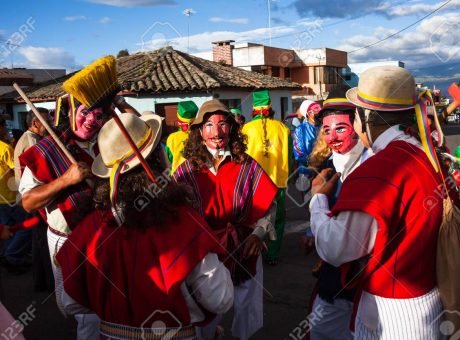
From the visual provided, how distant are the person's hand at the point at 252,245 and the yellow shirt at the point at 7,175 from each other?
4.26m

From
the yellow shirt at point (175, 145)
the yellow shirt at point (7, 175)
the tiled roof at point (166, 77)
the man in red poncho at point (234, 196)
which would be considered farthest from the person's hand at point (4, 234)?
the tiled roof at point (166, 77)

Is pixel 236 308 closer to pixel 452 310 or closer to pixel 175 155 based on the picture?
pixel 452 310

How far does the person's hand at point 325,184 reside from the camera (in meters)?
2.36

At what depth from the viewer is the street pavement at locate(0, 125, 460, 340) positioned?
417 centimetres

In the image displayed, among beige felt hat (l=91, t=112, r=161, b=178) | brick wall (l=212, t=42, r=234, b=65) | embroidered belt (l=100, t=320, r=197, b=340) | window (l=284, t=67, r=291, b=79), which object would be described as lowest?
embroidered belt (l=100, t=320, r=197, b=340)

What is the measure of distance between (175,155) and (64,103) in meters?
2.55

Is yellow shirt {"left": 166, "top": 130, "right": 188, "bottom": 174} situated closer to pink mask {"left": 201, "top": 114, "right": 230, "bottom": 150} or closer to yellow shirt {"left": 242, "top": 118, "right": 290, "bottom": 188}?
yellow shirt {"left": 242, "top": 118, "right": 290, "bottom": 188}

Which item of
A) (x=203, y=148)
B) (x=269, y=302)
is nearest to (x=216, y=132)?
(x=203, y=148)

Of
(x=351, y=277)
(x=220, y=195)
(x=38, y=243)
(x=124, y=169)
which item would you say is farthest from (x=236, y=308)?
(x=38, y=243)

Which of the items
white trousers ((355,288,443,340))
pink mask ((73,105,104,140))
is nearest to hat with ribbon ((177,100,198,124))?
pink mask ((73,105,104,140))

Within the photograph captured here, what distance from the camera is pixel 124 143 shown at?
6.49 feet

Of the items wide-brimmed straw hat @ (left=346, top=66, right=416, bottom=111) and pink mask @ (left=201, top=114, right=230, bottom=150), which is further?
pink mask @ (left=201, top=114, right=230, bottom=150)

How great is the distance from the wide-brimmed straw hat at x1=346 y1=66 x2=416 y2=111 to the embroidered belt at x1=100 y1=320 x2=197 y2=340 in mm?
1337

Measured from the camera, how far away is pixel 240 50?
29.2 m
